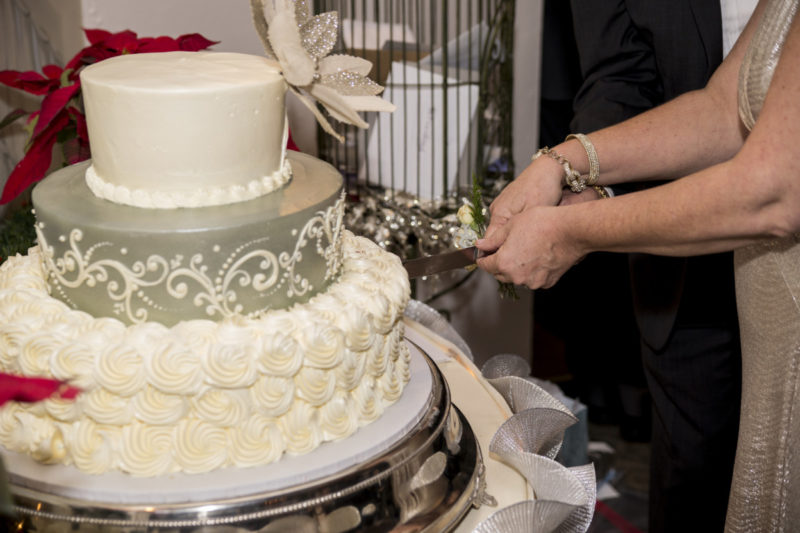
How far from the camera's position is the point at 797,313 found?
1.38m

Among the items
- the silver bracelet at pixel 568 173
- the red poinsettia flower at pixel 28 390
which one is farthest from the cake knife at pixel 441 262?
the red poinsettia flower at pixel 28 390

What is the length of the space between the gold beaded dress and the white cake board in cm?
69

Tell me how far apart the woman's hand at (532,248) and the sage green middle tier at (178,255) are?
0.52m

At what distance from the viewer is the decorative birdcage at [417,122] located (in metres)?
2.24

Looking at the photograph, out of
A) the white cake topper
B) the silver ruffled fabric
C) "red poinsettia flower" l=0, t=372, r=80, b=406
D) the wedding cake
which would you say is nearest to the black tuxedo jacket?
the silver ruffled fabric

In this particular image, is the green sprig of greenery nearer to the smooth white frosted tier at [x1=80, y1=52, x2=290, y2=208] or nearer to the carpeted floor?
the smooth white frosted tier at [x1=80, y1=52, x2=290, y2=208]

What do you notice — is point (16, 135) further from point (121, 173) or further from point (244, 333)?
point (244, 333)

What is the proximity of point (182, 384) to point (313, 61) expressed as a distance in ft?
1.75

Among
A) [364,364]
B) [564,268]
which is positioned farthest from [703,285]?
[364,364]

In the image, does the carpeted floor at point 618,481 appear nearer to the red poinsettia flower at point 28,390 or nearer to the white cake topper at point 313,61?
the white cake topper at point 313,61

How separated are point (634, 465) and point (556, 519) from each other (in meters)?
2.10

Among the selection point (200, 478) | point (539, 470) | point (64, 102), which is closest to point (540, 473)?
→ point (539, 470)

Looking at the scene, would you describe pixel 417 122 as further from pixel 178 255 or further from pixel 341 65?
pixel 178 255

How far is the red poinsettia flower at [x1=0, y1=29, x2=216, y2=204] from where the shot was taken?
63.8 inches
